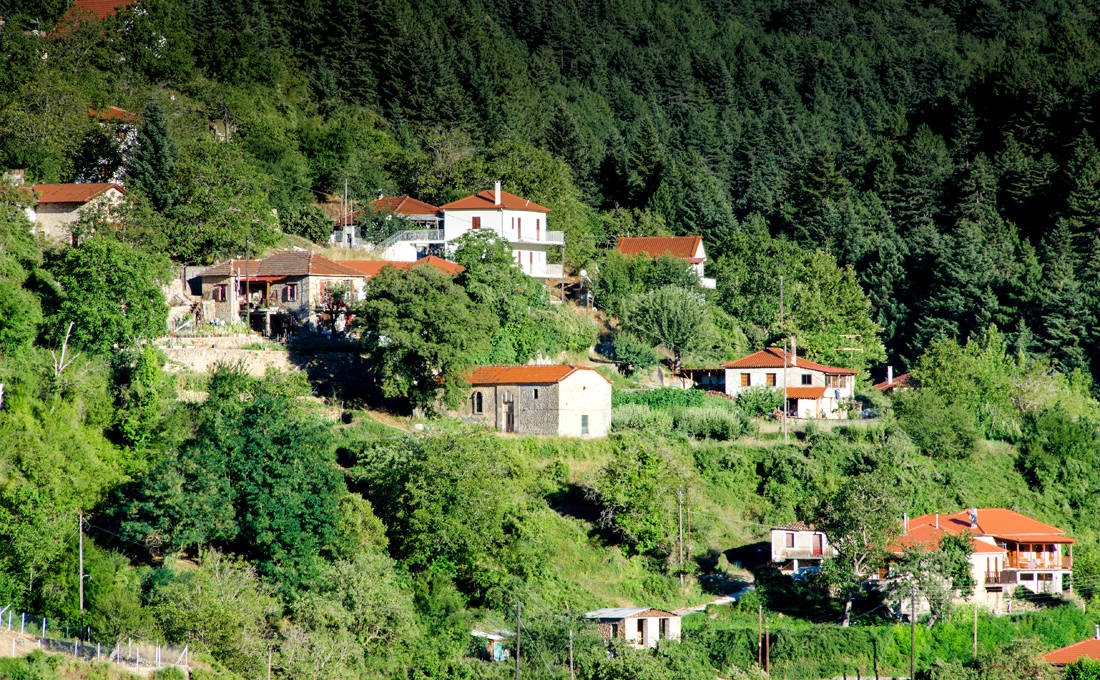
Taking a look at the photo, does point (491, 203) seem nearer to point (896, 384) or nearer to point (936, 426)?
point (896, 384)

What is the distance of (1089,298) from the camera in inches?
3081

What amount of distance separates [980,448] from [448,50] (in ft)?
178

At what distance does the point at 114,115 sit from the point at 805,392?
37.6 metres

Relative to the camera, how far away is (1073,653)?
4741 centimetres

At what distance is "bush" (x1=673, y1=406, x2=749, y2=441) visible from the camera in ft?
190

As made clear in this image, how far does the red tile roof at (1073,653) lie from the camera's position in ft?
154

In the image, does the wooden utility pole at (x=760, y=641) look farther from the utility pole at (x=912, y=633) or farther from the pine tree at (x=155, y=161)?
the pine tree at (x=155, y=161)

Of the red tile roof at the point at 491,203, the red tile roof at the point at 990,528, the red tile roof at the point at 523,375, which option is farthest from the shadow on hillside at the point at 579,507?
the red tile roof at the point at 491,203

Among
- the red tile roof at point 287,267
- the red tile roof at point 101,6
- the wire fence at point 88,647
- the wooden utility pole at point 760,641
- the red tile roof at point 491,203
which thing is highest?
the red tile roof at point 101,6

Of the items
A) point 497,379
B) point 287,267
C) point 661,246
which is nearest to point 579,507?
point 497,379

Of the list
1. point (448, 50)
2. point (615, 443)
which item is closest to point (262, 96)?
point (448, 50)

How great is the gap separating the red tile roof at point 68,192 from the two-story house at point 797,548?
32.8 metres

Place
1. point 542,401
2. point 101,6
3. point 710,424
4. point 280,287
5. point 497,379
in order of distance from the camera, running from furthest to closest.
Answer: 1. point 101,6
2. point 280,287
3. point 710,424
4. point 497,379
5. point 542,401

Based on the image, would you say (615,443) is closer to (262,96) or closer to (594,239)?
(594,239)
